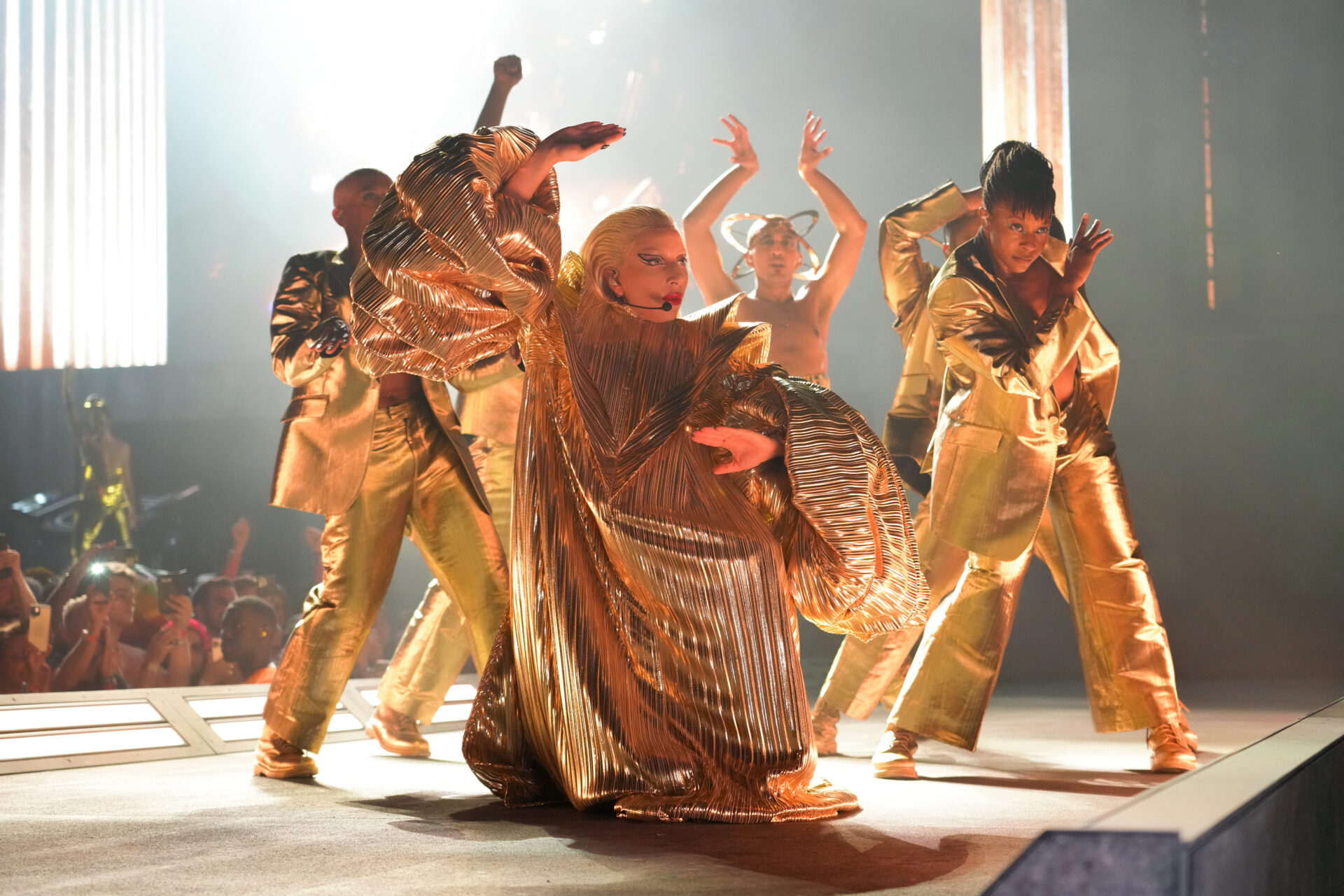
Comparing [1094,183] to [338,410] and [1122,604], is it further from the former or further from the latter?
[338,410]

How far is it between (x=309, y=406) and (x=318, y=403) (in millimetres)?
26

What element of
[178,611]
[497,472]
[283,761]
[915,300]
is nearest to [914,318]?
[915,300]

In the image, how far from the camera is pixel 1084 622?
11.1ft

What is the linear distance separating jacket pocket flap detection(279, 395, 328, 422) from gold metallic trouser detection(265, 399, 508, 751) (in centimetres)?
15

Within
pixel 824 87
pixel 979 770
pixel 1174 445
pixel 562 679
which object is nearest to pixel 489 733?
pixel 562 679

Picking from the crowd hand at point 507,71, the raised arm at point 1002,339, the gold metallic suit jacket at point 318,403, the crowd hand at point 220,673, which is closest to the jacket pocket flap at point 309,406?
the gold metallic suit jacket at point 318,403

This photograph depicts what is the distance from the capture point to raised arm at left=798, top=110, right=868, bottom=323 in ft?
15.5

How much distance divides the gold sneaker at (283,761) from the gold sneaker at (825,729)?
1427 mm

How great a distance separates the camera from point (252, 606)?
6.62 metres

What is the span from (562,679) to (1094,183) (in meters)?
5.34

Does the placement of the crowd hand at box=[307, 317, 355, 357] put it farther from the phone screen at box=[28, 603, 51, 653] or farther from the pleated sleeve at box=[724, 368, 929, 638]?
the phone screen at box=[28, 603, 51, 653]

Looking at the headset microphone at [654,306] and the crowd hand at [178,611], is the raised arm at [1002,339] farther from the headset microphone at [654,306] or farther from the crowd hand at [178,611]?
the crowd hand at [178,611]

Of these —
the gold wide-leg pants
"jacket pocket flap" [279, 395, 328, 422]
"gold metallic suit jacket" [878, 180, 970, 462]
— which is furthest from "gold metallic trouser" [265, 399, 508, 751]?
"gold metallic suit jacket" [878, 180, 970, 462]

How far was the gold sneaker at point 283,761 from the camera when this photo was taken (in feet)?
10.7
